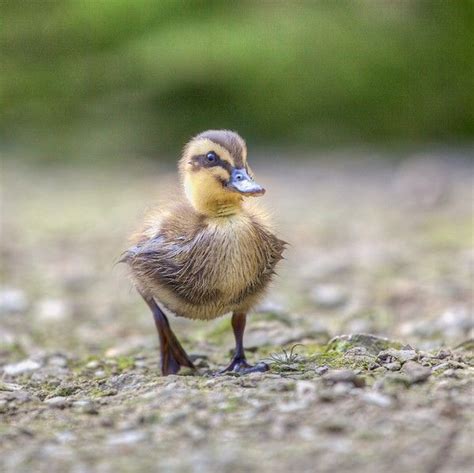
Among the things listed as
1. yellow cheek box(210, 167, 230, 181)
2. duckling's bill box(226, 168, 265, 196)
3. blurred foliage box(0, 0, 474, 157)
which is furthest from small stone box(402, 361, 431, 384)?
blurred foliage box(0, 0, 474, 157)

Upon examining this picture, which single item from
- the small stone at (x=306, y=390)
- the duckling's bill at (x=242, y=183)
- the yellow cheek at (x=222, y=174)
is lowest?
the small stone at (x=306, y=390)

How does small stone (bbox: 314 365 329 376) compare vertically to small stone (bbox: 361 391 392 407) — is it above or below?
below

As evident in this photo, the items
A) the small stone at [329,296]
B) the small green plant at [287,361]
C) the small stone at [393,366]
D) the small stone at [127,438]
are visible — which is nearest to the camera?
the small stone at [127,438]

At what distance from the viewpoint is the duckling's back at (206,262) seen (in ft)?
11.8

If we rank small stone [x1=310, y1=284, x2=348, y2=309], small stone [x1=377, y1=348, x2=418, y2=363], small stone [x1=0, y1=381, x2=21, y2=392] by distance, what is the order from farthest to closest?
1. small stone [x1=310, y1=284, x2=348, y2=309]
2. small stone [x1=0, y1=381, x2=21, y2=392]
3. small stone [x1=377, y1=348, x2=418, y2=363]

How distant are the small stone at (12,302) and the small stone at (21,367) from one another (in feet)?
4.53

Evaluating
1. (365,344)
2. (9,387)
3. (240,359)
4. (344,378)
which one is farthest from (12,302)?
(344,378)

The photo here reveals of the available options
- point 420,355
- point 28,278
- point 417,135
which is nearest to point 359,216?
point 28,278

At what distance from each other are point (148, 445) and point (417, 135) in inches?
384

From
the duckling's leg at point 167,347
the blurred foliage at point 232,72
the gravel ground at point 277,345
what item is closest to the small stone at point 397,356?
the gravel ground at point 277,345

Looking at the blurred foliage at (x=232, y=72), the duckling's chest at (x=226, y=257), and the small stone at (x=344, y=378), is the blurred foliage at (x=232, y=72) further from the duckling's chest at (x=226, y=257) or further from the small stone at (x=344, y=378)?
the small stone at (x=344, y=378)

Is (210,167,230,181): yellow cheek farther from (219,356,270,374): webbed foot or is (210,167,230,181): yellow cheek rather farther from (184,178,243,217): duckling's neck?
(219,356,270,374): webbed foot

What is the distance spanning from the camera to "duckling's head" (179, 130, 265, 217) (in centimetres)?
364

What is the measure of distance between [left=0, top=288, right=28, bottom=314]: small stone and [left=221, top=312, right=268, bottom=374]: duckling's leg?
7.33ft
